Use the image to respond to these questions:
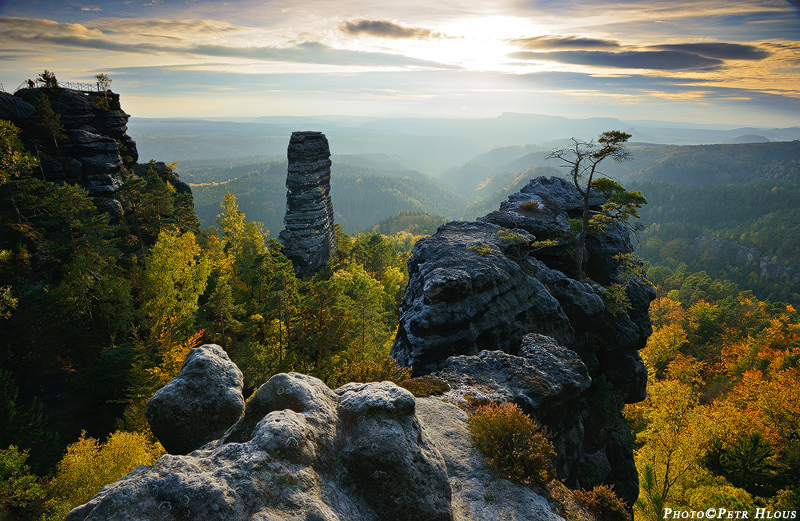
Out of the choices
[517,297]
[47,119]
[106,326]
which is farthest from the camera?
[47,119]

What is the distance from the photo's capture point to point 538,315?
23.2 meters

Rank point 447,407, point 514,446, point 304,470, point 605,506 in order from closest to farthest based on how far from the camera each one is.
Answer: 1. point 304,470
2. point 514,446
3. point 605,506
4. point 447,407

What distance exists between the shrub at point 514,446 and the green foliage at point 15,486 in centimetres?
2461

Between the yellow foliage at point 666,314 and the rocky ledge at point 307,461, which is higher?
the rocky ledge at point 307,461

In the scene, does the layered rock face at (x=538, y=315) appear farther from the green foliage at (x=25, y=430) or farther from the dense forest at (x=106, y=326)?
the green foliage at (x=25, y=430)

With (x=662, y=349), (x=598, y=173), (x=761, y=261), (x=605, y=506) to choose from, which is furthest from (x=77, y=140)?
(x=761, y=261)

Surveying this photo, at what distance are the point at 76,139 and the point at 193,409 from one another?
49679 mm

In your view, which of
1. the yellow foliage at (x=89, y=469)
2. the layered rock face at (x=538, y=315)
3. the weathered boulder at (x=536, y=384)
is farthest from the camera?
the yellow foliage at (x=89, y=469)

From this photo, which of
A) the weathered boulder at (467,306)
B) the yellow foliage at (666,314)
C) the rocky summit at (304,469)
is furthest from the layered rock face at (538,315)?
the yellow foliage at (666,314)

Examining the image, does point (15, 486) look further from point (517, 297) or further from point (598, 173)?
point (598, 173)

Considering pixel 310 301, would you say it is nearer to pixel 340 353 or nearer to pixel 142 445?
pixel 340 353

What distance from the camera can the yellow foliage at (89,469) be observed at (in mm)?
20062

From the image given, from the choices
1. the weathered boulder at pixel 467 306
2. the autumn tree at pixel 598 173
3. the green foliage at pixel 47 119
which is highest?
the green foliage at pixel 47 119

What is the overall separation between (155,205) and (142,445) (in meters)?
31.4
